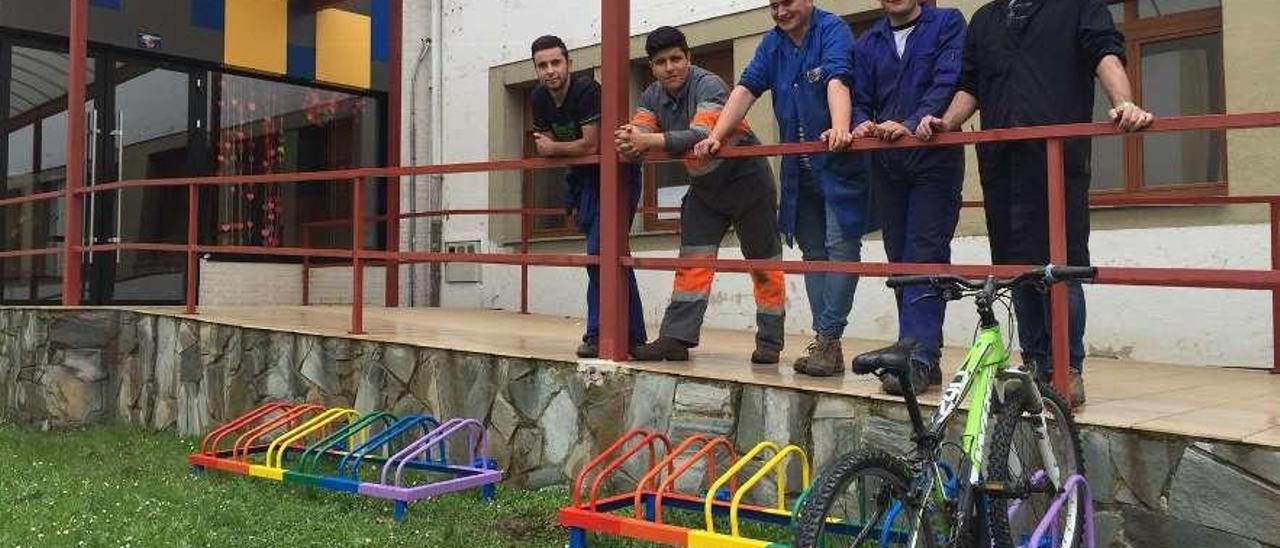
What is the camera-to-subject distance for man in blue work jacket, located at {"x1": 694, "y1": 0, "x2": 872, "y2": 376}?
4445 mm

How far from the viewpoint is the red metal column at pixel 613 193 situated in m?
5.00

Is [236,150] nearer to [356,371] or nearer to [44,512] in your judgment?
[356,371]

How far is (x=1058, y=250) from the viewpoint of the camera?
145 inches

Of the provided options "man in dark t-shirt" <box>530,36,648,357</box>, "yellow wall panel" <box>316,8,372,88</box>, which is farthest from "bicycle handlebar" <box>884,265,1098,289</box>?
"yellow wall panel" <box>316,8,372,88</box>

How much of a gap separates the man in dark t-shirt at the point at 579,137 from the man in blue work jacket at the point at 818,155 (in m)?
0.75

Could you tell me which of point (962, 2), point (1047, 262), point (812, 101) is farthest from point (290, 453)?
point (962, 2)

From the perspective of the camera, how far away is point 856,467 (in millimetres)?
2646

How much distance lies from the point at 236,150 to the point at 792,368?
7.63 m

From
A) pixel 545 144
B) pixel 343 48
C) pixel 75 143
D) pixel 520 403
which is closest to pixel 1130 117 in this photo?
pixel 545 144

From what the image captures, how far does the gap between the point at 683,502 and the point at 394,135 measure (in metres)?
7.86

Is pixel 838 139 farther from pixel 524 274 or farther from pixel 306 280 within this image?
pixel 306 280

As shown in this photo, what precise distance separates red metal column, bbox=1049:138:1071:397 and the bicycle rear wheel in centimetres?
32

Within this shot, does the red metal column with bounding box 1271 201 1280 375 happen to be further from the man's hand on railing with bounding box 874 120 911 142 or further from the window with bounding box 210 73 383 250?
the window with bounding box 210 73 383 250

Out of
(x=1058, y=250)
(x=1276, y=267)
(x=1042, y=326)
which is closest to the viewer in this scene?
(x=1058, y=250)
